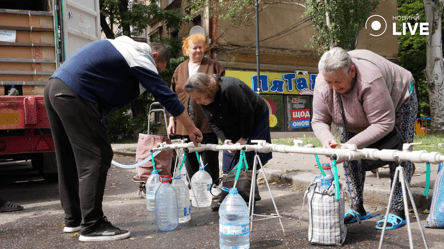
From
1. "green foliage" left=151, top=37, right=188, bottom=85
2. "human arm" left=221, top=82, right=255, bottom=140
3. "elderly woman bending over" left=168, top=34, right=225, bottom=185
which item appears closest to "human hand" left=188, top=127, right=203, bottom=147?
"human arm" left=221, top=82, right=255, bottom=140

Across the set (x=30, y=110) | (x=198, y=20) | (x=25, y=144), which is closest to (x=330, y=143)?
(x=30, y=110)

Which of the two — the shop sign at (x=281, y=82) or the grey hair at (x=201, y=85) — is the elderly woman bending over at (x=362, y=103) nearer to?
the grey hair at (x=201, y=85)

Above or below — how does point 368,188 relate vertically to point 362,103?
below

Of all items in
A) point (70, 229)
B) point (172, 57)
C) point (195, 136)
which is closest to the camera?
point (70, 229)

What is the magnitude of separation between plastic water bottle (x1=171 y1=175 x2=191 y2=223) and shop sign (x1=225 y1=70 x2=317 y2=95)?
14.9 metres

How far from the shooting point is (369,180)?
15.9ft

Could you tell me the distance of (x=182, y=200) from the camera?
12.4ft

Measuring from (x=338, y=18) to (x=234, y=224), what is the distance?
10.2 meters

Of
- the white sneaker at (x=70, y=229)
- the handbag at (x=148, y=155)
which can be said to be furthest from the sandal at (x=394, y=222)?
the handbag at (x=148, y=155)

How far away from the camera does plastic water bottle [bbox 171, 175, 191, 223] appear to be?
12.3ft

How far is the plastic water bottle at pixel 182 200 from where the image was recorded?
12.3 ft

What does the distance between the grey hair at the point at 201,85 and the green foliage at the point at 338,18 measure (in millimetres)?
9045

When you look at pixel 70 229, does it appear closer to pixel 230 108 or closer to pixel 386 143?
pixel 230 108

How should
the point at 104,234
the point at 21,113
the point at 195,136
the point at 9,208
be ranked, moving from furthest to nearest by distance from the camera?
the point at 21,113 → the point at 9,208 → the point at 195,136 → the point at 104,234
